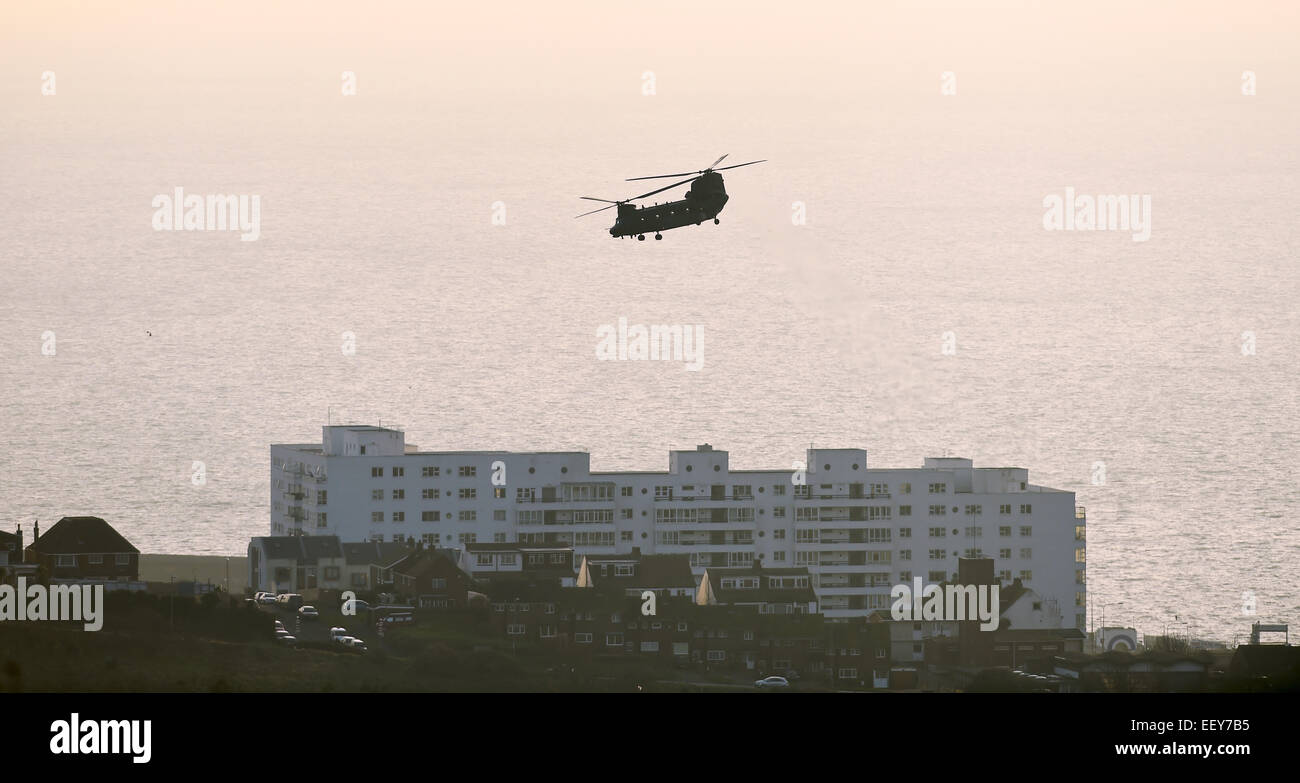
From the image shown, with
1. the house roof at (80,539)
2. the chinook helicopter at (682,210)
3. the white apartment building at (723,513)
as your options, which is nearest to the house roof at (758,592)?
the white apartment building at (723,513)

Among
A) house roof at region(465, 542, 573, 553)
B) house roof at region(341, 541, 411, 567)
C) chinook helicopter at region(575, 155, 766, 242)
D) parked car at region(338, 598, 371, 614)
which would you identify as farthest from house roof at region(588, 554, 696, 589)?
chinook helicopter at region(575, 155, 766, 242)

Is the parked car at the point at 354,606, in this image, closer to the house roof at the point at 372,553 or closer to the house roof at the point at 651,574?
the house roof at the point at 372,553

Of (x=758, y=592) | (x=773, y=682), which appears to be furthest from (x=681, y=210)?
(x=758, y=592)

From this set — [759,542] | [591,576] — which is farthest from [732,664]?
[759,542]

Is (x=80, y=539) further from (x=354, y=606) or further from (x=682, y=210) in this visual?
(x=682, y=210)

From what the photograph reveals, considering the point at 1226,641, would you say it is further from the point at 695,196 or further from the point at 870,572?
the point at 695,196

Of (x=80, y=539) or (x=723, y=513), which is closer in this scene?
(x=80, y=539)
